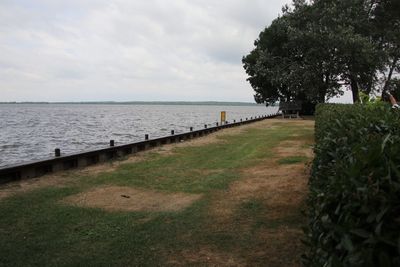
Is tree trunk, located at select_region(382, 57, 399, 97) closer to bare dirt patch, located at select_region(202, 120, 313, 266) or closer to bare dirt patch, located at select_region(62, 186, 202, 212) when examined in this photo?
bare dirt patch, located at select_region(202, 120, 313, 266)

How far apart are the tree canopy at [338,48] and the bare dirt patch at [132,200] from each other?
1022 inches

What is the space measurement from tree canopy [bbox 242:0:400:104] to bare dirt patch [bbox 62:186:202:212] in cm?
2597

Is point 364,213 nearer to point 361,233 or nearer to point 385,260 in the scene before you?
point 361,233

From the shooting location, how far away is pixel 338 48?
32156 millimetres

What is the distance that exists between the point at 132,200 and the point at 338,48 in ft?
90.4

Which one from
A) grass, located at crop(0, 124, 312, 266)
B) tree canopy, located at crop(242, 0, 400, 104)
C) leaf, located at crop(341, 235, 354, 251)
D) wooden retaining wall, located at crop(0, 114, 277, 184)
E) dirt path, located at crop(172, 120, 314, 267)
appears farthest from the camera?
tree canopy, located at crop(242, 0, 400, 104)

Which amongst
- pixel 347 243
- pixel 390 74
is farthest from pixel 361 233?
pixel 390 74

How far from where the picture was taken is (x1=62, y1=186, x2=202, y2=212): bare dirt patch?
26.2ft

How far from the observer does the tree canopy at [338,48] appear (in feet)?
106

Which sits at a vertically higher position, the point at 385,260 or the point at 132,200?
the point at 385,260

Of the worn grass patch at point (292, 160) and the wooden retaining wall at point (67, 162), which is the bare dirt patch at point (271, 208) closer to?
the worn grass patch at point (292, 160)

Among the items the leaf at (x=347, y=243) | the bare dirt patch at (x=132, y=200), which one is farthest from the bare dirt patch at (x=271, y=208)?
the leaf at (x=347, y=243)

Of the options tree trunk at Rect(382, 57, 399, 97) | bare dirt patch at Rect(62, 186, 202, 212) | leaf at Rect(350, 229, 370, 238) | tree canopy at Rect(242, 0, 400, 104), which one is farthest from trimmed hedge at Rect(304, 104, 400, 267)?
tree trunk at Rect(382, 57, 399, 97)

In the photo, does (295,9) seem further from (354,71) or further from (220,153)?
(220,153)
